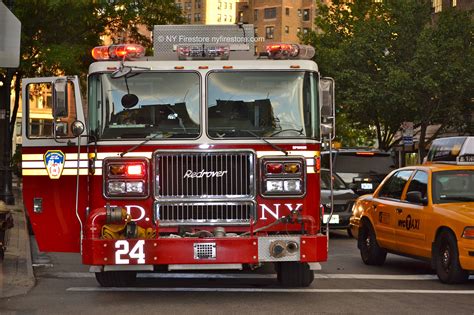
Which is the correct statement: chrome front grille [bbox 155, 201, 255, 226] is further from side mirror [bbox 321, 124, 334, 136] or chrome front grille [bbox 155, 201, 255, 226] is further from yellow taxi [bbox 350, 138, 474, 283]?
yellow taxi [bbox 350, 138, 474, 283]

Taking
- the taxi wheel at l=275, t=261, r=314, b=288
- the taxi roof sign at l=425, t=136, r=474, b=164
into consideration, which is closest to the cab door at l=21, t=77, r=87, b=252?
the taxi wheel at l=275, t=261, r=314, b=288

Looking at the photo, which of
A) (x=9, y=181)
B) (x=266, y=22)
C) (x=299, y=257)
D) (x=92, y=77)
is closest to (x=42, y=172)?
(x=92, y=77)

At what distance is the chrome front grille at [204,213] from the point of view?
35.4 feet

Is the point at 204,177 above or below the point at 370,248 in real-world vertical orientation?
above

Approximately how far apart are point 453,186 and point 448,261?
1.26m

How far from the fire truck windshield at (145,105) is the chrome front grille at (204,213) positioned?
80cm

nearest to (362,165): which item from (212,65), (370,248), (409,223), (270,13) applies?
(370,248)

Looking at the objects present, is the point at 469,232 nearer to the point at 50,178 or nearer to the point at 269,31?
the point at 50,178

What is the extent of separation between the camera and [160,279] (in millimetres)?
12914

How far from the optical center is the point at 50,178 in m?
11.3

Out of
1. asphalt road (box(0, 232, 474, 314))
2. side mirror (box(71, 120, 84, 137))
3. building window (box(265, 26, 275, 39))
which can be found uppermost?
building window (box(265, 26, 275, 39))

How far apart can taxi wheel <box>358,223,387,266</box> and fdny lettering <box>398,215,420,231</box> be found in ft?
3.33

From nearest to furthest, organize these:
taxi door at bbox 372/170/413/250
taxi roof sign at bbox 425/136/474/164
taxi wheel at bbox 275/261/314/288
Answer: taxi wheel at bbox 275/261/314/288 < taxi door at bbox 372/170/413/250 < taxi roof sign at bbox 425/136/474/164

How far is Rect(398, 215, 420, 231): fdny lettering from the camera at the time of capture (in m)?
13.0
